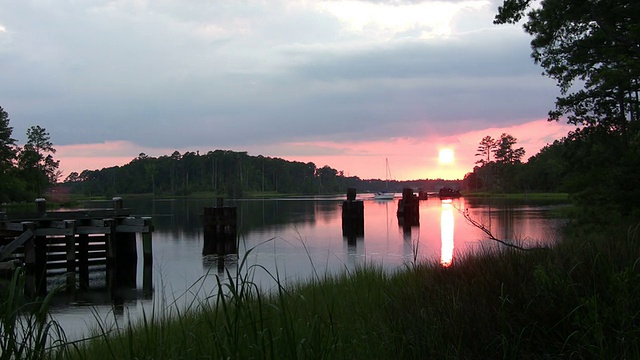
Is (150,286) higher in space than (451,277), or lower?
lower

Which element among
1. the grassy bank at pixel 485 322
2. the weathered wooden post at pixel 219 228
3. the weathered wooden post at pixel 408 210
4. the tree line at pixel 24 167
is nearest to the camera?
the grassy bank at pixel 485 322

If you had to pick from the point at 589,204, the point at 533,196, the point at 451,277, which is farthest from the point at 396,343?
the point at 533,196

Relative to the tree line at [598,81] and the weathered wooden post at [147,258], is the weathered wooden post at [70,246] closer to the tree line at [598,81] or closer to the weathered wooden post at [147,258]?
the weathered wooden post at [147,258]

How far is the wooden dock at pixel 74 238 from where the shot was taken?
20672mm

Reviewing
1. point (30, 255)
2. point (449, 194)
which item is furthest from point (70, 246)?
point (449, 194)

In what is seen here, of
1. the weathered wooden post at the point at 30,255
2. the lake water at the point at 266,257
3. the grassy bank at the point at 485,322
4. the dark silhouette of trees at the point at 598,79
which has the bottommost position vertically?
the lake water at the point at 266,257

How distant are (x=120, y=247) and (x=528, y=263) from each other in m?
21.6

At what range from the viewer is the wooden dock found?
20672mm

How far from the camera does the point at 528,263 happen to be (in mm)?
6578

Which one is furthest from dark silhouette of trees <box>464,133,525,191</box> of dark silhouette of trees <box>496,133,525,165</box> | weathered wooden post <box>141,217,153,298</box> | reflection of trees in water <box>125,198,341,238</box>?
weathered wooden post <box>141,217,153,298</box>

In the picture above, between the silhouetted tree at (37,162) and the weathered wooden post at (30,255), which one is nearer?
the weathered wooden post at (30,255)

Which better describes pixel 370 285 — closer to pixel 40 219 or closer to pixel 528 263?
pixel 528 263

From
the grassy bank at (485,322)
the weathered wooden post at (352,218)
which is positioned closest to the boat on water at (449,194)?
the weathered wooden post at (352,218)

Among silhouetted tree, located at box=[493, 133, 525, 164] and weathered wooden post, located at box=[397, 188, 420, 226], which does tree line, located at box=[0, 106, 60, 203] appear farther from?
silhouetted tree, located at box=[493, 133, 525, 164]
